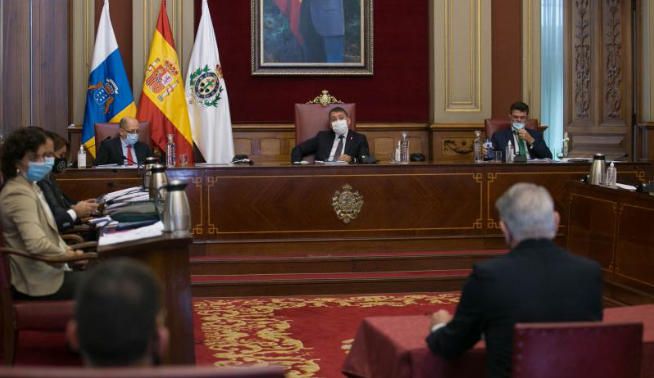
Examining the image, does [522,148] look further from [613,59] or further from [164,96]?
[613,59]

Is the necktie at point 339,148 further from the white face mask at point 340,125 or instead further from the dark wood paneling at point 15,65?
the dark wood paneling at point 15,65

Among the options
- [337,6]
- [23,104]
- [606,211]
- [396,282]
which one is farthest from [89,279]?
[337,6]

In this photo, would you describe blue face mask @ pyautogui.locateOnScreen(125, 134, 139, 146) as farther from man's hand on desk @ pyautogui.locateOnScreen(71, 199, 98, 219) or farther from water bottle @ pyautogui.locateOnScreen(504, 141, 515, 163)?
water bottle @ pyautogui.locateOnScreen(504, 141, 515, 163)

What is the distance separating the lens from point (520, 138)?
9055mm

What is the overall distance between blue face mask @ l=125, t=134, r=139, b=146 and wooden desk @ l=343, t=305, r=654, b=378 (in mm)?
5076

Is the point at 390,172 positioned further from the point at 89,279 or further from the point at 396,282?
the point at 89,279

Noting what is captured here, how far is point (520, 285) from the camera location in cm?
305

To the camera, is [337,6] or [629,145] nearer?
[337,6]

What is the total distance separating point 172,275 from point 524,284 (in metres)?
1.86

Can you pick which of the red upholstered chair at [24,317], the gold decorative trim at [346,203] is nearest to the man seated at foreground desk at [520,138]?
the gold decorative trim at [346,203]

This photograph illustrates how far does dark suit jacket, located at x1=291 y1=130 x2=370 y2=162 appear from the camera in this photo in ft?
29.6

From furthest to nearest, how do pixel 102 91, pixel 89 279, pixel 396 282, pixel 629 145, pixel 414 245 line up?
pixel 629 145
pixel 102 91
pixel 414 245
pixel 396 282
pixel 89 279

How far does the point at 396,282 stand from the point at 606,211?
1.74m

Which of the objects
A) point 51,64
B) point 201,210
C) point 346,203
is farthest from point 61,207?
point 51,64
